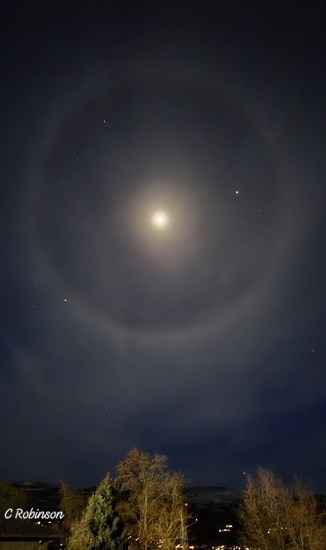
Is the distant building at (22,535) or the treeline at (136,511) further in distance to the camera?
the distant building at (22,535)

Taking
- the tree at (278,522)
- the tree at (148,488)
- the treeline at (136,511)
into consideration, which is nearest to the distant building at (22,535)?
the treeline at (136,511)

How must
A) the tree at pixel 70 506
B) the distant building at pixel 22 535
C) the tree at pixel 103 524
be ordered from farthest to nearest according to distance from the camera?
the tree at pixel 70 506 → the distant building at pixel 22 535 → the tree at pixel 103 524

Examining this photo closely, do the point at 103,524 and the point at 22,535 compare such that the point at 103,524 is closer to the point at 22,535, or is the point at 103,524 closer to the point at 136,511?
the point at 22,535

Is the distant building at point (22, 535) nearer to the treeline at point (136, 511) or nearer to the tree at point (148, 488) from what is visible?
the treeline at point (136, 511)

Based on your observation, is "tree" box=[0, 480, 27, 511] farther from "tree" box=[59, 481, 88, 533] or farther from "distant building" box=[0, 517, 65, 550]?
"distant building" box=[0, 517, 65, 550]

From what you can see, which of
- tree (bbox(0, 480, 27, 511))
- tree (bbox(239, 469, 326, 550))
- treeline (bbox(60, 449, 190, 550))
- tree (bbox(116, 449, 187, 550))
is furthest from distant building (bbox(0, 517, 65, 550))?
tree (bbox(0, 480, 27, 511))

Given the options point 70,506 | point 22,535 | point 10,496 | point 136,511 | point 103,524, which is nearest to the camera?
point 103,524

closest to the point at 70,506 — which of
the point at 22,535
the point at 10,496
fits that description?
the point at 10,496
